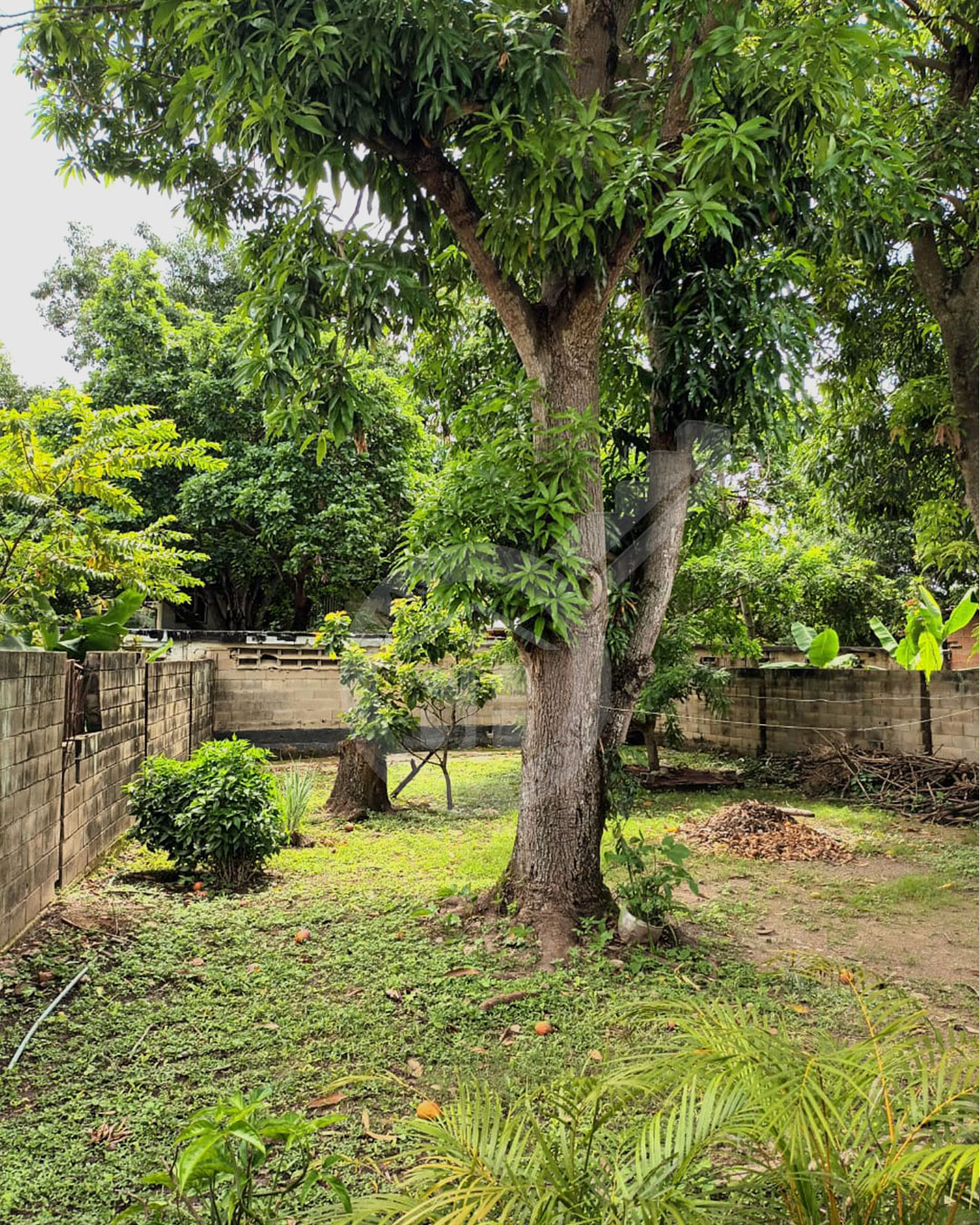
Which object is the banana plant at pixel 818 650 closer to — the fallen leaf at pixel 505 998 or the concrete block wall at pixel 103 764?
the fallen leaf at pixel 505 998

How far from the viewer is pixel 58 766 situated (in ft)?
12.3

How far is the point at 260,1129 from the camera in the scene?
126 centimetres

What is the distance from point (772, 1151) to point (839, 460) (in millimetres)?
6136

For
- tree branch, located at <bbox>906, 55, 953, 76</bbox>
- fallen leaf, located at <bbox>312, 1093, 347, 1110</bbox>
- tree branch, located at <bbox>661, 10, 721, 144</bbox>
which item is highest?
tree branch, located at <bbox>906, 55, 953, 76</bbox>

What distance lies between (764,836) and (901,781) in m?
2.10

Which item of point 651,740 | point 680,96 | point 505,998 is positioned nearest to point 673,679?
point 651,740

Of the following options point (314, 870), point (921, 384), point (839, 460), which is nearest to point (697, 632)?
point (839, 460)

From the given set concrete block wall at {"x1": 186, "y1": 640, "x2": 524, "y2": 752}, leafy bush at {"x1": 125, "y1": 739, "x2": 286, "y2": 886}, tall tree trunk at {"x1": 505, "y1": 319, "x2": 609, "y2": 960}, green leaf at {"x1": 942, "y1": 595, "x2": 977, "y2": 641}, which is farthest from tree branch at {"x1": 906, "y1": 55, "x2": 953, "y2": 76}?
concrete block wall at {"x1": 186, "y1": 640, "x2": 524, "y2": 752}

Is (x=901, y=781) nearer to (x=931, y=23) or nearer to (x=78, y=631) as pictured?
(x=931, y=23)

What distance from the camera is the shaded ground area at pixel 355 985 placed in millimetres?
2098

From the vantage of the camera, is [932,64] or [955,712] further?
[955,712]

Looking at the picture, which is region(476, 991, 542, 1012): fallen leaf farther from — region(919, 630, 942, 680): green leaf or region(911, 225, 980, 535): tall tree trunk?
region(911, 225, 980, 535): tall tree trunk

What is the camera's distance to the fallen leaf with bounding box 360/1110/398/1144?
2000 mm

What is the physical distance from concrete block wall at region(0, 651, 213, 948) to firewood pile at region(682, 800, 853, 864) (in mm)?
3796
